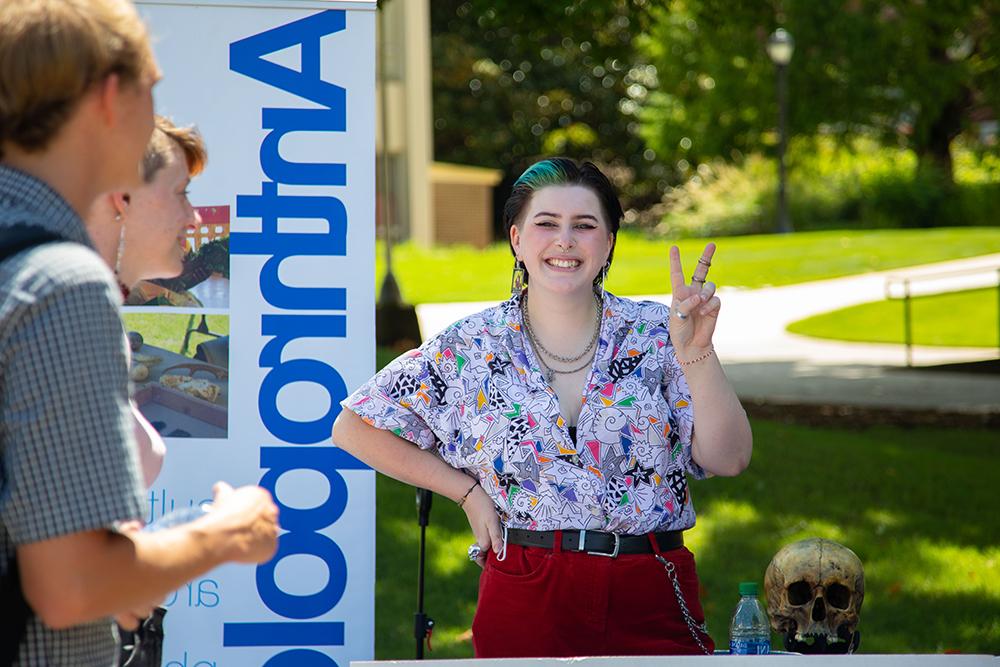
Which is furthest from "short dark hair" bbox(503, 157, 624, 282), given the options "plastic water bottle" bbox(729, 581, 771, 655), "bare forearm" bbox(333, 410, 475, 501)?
"plastic water bottle" bbox(729, 581, 771, 655)

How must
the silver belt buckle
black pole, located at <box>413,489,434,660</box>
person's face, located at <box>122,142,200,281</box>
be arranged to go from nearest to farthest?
person's face, located at <box>122,142,200,281</box> → the silver belt buckle → black pole, located at <box>413,489,434,660</box>

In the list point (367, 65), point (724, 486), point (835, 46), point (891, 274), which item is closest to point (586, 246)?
point (367, 65)

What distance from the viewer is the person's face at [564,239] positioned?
10.9ft

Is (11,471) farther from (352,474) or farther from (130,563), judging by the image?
(352,474)

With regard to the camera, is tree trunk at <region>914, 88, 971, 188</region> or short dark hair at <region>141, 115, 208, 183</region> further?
tree trunk at <region>914, 88, 971, 188</region>

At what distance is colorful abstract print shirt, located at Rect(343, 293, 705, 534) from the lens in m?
3.18

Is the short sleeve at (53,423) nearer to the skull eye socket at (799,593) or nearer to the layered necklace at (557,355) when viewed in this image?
the layered necklace at (557,355)

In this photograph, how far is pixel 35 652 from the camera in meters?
1.66

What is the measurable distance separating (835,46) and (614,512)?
25349 millimetres

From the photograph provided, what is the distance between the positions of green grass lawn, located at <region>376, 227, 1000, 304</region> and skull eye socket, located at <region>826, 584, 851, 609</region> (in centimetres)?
1475

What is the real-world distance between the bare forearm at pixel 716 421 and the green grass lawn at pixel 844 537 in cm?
260

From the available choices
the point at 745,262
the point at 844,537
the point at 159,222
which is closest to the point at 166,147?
the point at 159,222

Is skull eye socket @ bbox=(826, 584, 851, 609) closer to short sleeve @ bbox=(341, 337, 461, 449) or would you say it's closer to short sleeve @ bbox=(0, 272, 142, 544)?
short sleeve @ bbox=(341, 337, 461, 449)

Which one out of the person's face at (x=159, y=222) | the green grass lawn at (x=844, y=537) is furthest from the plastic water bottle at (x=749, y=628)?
the green grass lawn at (x=844, y=537)
